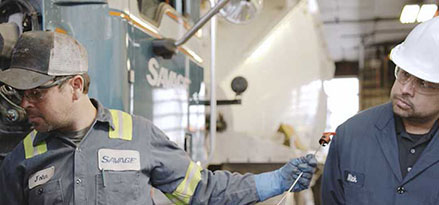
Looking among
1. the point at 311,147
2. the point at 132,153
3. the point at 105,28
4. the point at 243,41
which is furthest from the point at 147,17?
the point at 311,147

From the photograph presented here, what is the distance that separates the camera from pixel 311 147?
4.62 m

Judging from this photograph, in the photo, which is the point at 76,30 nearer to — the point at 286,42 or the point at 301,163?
the point at 301,163

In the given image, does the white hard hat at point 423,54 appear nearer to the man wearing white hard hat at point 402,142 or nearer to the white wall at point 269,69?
the man wearing white hard hat at point 402,142

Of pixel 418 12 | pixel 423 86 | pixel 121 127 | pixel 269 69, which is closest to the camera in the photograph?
pixel 121 127

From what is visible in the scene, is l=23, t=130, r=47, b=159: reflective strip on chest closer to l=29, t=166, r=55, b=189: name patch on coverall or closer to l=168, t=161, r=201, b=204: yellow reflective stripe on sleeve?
l=29, t=166, r=55, b=189: name patch on coverall

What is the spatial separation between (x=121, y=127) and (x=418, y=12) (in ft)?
26.5

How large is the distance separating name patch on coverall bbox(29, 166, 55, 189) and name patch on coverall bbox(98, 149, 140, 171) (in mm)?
154

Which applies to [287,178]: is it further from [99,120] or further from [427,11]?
[427,11]

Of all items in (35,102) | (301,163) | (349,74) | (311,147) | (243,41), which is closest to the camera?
(35,102)

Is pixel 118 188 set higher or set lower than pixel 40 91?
lower

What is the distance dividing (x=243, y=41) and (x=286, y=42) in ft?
1.32

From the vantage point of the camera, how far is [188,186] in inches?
67.1

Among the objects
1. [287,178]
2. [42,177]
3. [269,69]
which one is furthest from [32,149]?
[269,69]

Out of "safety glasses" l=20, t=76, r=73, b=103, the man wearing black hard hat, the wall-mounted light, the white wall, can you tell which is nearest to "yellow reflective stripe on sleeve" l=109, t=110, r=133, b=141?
the man wearing black hard hat
